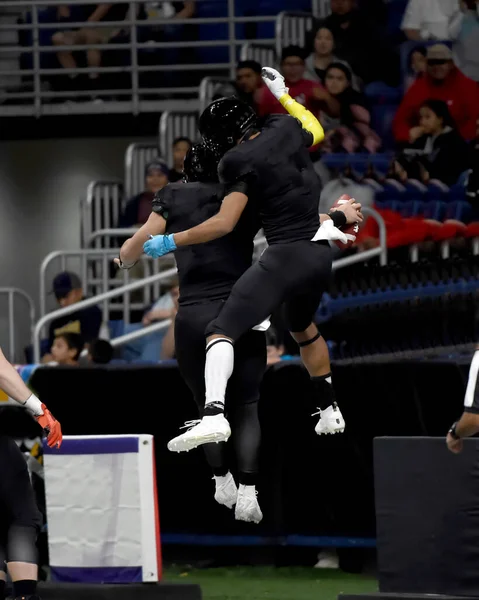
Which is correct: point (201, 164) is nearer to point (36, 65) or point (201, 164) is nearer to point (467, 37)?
point (467, 37)

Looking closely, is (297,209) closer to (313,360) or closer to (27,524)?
(313,360)

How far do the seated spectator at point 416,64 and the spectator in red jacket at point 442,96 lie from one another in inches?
4.8

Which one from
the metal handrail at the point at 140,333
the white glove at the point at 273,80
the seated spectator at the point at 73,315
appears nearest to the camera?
the white glove at the point at 273,80

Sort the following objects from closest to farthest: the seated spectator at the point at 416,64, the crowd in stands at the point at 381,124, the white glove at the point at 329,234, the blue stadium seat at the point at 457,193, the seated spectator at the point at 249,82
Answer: the white glove at the point at 329,234 < the crowd in stands at the point at 381,124 < the blue stadium seat at the point at 457,193 < the seated spectator at the point at 416,64 < the seated spectator at the point at 249,82

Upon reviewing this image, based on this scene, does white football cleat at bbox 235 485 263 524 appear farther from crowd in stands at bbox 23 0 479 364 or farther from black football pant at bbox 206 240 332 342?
crowd in stands at bbox 23 0 479 364

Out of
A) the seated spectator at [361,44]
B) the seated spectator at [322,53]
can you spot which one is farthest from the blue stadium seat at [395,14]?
the seated spectator at [322,53]

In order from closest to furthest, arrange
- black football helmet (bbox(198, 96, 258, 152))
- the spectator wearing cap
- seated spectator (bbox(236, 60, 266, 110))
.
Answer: black football helmet (bbox(198, 96, 258, 152)), the spectator wearing cap, seated spectator (bbox(236, 60, 266, 110))

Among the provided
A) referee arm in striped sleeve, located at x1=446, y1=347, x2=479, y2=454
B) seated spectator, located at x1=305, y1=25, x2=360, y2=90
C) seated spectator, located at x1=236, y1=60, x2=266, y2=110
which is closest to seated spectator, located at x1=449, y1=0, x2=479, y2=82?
seated spectator, located at x1=305, y1=25, x2=360, y2=90

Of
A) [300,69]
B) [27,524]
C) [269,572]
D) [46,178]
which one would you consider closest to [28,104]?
[46,178]

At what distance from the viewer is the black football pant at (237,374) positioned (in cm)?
655

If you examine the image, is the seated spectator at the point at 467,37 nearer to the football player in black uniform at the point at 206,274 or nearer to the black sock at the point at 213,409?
the football player in black uniform at the point at 206,274

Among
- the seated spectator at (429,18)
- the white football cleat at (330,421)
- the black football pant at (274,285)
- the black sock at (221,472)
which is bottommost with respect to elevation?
the black sock at (221,472)

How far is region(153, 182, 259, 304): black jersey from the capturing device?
6496 mm

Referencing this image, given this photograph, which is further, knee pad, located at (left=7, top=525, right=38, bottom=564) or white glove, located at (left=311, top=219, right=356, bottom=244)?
knee pad, located at (left=7, top=525, right=38, bottom=564)
